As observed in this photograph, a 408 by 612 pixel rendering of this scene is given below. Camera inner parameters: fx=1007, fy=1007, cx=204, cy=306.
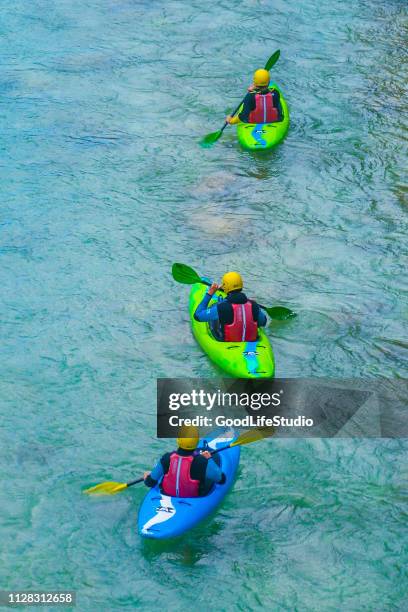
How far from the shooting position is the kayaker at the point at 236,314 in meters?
9.48

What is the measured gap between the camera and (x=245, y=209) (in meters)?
12.6

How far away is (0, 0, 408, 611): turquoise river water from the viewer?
7957 mm

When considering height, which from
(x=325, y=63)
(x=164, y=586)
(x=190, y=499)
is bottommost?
(x=164, y=586)

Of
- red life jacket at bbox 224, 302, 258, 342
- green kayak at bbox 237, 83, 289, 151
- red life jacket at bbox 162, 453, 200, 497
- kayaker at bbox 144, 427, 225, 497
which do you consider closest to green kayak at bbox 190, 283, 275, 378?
red life jacket at bbox 224, 302, 258, 342

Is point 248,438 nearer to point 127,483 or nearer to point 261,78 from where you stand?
point 127,483

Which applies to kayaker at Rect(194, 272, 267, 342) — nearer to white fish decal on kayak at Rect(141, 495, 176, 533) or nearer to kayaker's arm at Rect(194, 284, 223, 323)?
kayaker's arm at Rect(194, 284, 223, 323)

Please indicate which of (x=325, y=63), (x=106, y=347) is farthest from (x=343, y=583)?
(x=325, y=63)

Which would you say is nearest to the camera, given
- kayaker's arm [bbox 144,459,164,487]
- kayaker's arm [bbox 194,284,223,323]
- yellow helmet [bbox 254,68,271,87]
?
kayaker's arm [bbox 144,459,164,487]

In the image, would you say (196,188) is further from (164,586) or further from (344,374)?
(164,586)

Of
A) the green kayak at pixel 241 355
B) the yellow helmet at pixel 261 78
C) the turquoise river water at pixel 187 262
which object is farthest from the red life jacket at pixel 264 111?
the green kayak at pixel 241 355

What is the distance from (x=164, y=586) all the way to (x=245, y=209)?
603cm

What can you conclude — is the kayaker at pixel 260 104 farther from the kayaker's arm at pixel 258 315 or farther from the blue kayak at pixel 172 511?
the blue kayak at pixel 172 511

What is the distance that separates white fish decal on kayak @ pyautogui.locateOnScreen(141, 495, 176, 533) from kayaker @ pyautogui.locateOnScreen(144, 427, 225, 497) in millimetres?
77

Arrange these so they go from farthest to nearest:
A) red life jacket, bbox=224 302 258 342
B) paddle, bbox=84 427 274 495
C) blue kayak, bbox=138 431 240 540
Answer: red life jacket, bbox=224 302 258 342
paddle, bbox=84 427 274 495
blue kayak, bbox=138 431 240 540
